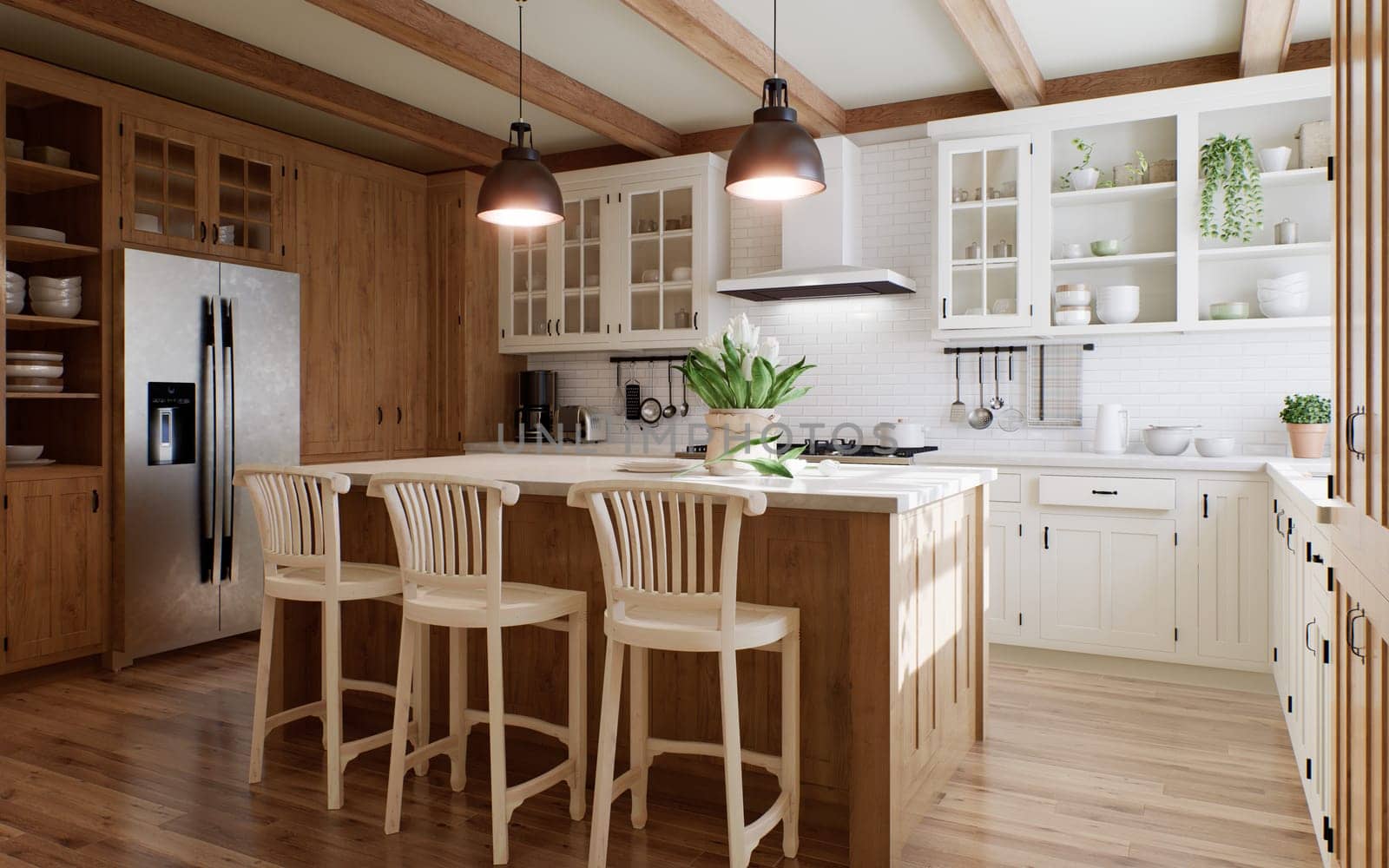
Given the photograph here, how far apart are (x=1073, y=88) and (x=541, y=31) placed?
8.53 feet

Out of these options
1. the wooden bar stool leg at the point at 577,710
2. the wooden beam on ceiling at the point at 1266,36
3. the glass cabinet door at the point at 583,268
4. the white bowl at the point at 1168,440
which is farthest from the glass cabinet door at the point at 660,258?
the wooden bar stool leg at the point at 577,710

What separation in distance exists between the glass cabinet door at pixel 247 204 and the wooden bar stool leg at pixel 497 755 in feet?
11.0

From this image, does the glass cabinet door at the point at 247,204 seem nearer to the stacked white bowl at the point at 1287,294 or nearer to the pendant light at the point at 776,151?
the pendant light at the point at 776,151

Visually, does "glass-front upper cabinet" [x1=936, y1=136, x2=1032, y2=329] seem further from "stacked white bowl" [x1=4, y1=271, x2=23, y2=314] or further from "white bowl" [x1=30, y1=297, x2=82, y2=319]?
"stacked white bowl" [x1=4, y1=271, x2=23, y2=314]

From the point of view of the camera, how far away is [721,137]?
5.54 meters

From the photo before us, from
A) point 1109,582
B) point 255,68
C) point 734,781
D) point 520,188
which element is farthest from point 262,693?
point 1109,582

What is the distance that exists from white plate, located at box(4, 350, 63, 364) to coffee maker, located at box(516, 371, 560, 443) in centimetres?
262

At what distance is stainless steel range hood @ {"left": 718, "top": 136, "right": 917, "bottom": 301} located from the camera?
16.6 ft

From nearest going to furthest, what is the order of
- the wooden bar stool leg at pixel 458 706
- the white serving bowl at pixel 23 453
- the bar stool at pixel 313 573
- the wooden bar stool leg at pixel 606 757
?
the wooden bar stool leg at pixel 606 757, the bar stool at pixel 313 573, the wooden bar stool leg at pixel 458 706, the white serving bowl at pixel 23 453


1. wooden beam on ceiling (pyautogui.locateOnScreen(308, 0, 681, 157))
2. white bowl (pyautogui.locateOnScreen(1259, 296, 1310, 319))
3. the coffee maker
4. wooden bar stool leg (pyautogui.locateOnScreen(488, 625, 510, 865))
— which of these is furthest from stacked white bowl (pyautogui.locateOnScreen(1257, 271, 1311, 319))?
the coffee maker

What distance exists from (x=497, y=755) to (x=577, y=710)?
0.29m

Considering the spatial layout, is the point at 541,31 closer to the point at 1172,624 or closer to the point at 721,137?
the point at 721,137

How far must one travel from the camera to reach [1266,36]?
3854 mm

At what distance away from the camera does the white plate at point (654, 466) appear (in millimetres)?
3225
